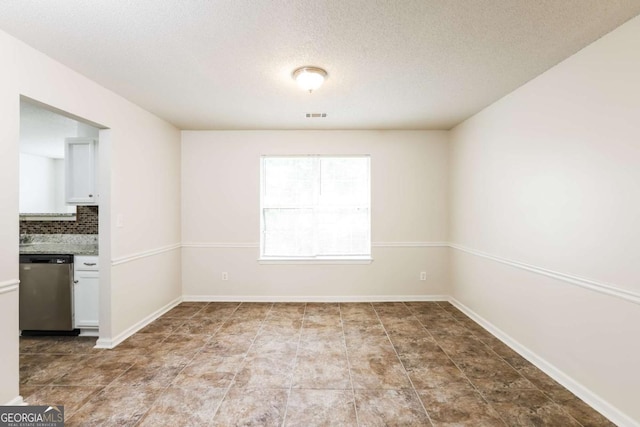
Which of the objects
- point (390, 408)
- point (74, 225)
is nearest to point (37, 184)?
point (74, 225)

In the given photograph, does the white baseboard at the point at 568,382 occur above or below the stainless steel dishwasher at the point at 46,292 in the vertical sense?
below

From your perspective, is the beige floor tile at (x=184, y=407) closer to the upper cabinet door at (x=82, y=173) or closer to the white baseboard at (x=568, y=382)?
the upper cabinet door at (x=82, y=173)

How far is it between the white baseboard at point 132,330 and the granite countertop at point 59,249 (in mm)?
903

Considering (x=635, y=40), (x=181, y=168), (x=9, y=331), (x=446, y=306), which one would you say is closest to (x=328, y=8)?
(x=635, y=40)

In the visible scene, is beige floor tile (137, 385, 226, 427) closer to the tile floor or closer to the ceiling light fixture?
the tile floor

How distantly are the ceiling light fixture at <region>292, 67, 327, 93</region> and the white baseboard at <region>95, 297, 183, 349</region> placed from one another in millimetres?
3105

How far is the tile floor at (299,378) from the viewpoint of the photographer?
202 cm

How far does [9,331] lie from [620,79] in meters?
4.34

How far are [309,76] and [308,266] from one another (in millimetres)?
2788

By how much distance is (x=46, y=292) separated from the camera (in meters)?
3.21

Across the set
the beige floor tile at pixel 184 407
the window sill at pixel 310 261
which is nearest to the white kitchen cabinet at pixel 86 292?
the beige floor tile at pixel 184 407

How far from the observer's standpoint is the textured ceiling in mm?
1774

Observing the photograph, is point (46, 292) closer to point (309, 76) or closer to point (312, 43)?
point (309, 76)

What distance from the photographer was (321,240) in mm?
4621
